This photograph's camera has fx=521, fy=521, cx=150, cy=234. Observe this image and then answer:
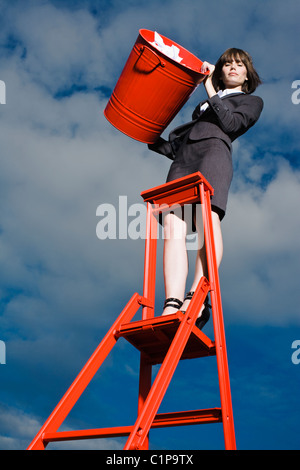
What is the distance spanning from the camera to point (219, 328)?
234cm

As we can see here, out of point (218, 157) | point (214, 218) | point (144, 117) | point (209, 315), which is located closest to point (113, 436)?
point (209, 315)

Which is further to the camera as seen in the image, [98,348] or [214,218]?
[214,218]

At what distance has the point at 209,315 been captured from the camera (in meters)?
2.55

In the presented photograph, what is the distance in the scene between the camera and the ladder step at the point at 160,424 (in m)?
1.99

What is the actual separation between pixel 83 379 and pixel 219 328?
25.5 inches

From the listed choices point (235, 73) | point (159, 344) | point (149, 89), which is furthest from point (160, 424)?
point (235, 73)

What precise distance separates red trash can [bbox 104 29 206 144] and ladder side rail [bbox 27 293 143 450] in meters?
1.04

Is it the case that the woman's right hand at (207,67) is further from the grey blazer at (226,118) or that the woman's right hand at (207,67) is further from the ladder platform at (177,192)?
the ladder platform at (177,192)

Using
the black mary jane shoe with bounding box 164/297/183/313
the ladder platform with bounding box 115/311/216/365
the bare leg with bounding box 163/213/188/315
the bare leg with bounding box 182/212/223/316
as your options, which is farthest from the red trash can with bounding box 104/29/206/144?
the ladder platform with bounding box 115/311/216/365

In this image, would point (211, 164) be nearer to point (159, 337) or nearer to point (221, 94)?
point (221, 94)

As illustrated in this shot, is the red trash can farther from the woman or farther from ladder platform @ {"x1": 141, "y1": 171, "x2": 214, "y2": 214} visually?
ladder platform @ {"x1": 141, "y1": 171, "x2": 214, "y2": 214}
